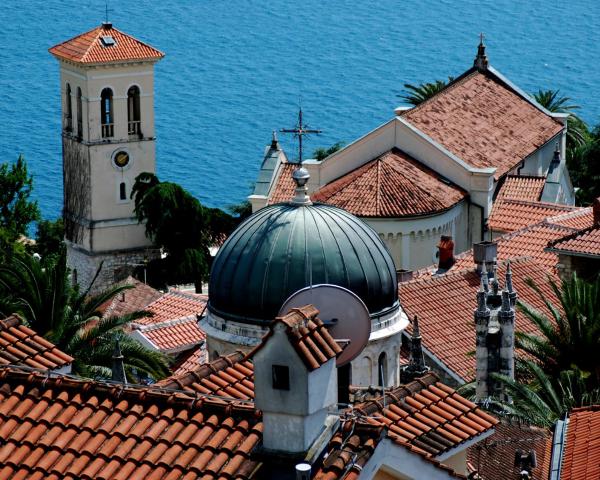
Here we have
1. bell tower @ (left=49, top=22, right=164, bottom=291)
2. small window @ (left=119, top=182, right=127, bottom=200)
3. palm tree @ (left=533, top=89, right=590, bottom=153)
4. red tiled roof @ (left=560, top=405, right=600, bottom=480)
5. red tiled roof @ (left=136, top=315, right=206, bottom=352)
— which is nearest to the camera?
red tiled roof @ (left=560, top=405, right=600, bottom=480)

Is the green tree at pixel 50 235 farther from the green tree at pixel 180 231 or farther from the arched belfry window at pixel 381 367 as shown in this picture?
the arched belfry window at pixel 381 367

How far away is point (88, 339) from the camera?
125 feet

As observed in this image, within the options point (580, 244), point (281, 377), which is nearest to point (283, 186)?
point (580, 244)

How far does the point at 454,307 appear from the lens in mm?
46688

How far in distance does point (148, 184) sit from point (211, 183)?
232 feet

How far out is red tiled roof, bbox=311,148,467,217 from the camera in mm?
65625

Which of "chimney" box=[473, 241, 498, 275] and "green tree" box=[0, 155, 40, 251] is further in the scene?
"green tree" box=[0, 155, 40, 251]

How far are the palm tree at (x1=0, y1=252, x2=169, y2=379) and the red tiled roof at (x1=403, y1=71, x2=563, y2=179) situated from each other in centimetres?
3386

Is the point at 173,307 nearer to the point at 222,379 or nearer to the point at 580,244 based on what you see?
the point at 580,244

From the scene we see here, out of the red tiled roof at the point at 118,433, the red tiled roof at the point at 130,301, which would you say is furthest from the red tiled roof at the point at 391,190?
the red tiled roof at the point at 118,433

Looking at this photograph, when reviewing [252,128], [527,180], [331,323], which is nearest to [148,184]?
[527,180]

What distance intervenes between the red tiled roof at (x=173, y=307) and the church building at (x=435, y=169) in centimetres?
891

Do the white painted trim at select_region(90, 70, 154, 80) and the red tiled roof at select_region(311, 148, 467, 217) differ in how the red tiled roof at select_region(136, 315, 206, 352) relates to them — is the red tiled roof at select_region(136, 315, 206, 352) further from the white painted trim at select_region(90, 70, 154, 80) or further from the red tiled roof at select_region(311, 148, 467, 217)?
the white painted trim at select_region(90, 70, 154, 80)

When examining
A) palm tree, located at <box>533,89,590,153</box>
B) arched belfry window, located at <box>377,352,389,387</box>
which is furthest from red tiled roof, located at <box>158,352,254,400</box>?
palm tree, located at <box>533,89,590,153</box>
